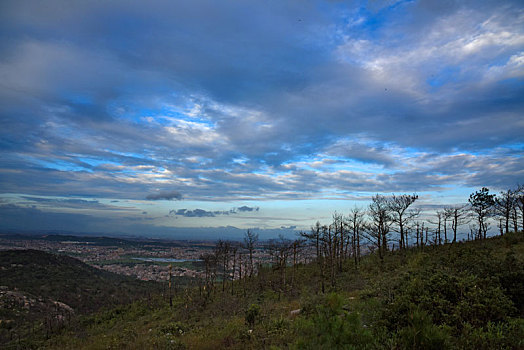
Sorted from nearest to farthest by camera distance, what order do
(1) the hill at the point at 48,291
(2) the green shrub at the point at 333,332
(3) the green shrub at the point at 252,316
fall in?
(2) the green shrub at the point at 333,332
(3) the green shrub at the point at 252,316
(1) the hill at the point at 48,291

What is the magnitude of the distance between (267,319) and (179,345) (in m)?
4.39

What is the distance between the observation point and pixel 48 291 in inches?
2699

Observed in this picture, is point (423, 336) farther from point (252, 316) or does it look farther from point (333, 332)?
point (252, 316)

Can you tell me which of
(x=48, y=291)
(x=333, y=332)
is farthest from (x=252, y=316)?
(x=48, y=291)

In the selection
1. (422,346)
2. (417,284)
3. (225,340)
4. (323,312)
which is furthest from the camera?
(225,340)

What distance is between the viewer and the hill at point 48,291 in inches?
1895

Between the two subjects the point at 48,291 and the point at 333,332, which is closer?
the point at 333,332

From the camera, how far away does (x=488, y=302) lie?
25.5 ft

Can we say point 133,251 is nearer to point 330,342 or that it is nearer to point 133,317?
point 133,317

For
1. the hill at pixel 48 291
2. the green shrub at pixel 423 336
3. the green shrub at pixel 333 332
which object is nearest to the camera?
the green shrub at pixel 423 336

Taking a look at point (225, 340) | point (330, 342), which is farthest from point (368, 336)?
point (225, 340)

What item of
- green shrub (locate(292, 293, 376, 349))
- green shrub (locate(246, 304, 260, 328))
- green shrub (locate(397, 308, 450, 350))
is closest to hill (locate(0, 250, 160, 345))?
green shrub (locate(246, 304, 260, 328))

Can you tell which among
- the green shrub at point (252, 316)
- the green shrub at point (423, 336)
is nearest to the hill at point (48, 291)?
the green shrub at point (252, 316)

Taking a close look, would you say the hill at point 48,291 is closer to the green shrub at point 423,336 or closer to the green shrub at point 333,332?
the green shrub at point 333,332
